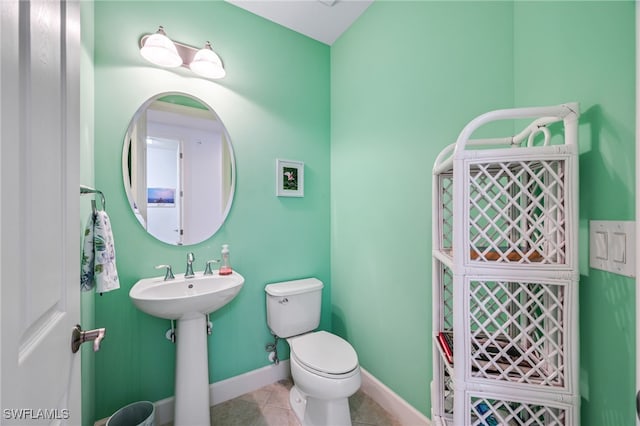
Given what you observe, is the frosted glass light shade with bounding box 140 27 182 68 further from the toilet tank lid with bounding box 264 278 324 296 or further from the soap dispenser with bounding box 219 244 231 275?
the toilet tank lid with bounding box 264 278 324 296

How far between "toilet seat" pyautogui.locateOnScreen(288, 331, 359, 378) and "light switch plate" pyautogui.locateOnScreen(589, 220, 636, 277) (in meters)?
1.06

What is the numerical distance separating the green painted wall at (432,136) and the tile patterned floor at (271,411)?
0.19 metres

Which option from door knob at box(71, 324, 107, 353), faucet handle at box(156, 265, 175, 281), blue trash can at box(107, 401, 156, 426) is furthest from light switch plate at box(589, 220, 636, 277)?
blue trash can at box(107, 401, 156, 426)

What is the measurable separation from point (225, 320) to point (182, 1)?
1.97 metres

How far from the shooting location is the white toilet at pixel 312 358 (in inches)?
49.4

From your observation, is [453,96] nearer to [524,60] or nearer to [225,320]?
[524,60]

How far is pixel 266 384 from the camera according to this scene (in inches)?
70.4

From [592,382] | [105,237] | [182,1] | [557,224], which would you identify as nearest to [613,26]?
[557,224]

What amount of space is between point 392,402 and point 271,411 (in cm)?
73

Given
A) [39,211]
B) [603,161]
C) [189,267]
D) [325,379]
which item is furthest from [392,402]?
[39,211]

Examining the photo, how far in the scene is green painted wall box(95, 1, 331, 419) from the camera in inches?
53.9

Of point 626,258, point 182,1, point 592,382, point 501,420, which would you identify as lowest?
point 501,420

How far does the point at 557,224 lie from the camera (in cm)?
72

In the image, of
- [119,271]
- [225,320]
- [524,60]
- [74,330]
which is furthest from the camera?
[225,320]
